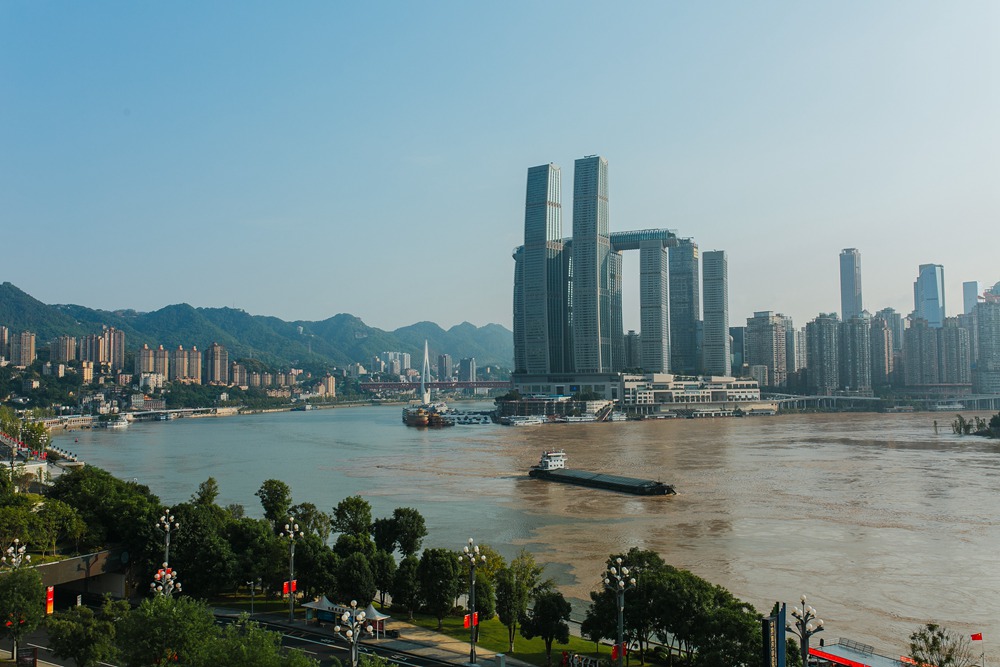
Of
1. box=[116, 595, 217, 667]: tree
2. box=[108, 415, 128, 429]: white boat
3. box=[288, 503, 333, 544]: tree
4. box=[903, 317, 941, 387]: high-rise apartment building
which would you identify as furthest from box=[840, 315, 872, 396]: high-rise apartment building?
box=[116, 595, 217, 667]: tree

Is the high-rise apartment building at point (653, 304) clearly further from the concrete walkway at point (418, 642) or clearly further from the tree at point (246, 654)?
the tree at point (246, 654)

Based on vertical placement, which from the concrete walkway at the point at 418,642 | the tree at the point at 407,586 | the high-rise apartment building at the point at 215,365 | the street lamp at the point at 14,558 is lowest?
the concrete walkway at the point at 418,642

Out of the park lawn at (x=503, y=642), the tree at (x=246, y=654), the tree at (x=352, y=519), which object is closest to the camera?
the tree at (x=246, y=654)

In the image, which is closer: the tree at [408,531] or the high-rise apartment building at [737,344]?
the tree at [408,531]

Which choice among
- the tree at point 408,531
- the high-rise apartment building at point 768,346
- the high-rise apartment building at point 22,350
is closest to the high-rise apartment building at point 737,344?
the high-rise apartment building at point 768,346

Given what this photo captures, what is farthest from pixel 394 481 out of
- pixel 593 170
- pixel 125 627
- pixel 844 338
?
pixel 844 338

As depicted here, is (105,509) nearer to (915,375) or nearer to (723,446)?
(723,446)

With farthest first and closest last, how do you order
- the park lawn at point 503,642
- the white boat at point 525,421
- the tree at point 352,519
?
1. the white boat at point 525,421
2. the tree at point 352,519
3. the park lawn at point 503,642
